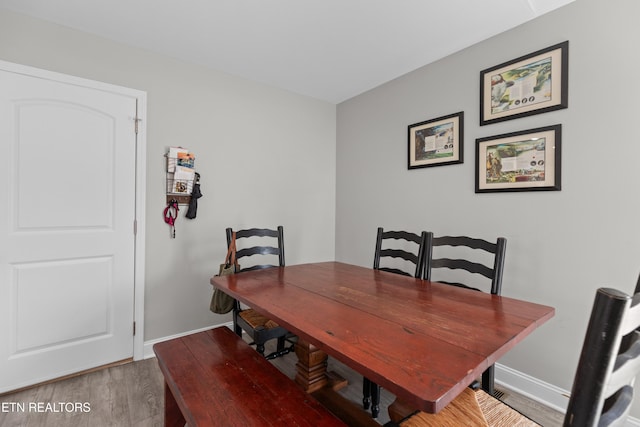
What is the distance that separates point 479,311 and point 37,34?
3213 millimetres

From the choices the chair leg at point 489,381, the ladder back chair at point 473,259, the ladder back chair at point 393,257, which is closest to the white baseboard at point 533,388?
the ladder back chair at point 473,259

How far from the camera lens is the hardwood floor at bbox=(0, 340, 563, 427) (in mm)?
1703

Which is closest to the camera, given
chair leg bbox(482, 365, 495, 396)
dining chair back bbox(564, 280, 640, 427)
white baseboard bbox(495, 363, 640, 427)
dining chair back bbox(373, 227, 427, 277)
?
dining chair back bbox(564, 280, 640, 427)

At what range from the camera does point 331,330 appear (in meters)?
1.08

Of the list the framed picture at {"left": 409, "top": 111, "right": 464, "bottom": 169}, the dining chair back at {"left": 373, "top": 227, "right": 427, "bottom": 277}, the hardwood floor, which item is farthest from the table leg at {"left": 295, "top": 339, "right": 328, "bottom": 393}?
the framed picture at {"left": 409, "top": 111, "right": 464, "bottom": 169}

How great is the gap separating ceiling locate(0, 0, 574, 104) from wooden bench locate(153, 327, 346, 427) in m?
2.10

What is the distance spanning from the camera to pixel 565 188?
1.88 m

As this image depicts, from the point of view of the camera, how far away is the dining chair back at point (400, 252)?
205 cm

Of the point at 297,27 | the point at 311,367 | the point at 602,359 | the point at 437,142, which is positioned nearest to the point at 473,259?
the point at 437,142

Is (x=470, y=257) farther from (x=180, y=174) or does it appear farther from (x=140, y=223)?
(x=140, y=223)

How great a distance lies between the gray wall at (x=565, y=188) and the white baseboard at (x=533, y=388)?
5cm

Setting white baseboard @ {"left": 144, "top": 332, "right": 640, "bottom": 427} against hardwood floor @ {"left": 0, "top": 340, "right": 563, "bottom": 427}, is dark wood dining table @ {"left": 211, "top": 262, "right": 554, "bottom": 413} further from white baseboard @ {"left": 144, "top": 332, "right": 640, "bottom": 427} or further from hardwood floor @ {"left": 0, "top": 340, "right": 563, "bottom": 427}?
white baseboard @ {"left": 144, "top": 332, "right": 640, "bottom": 427}

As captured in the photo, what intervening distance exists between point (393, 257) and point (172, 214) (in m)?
1.89

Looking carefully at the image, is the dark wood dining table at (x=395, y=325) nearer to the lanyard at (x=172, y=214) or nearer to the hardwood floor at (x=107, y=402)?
the hardwood floor at (x=107, y=402)
